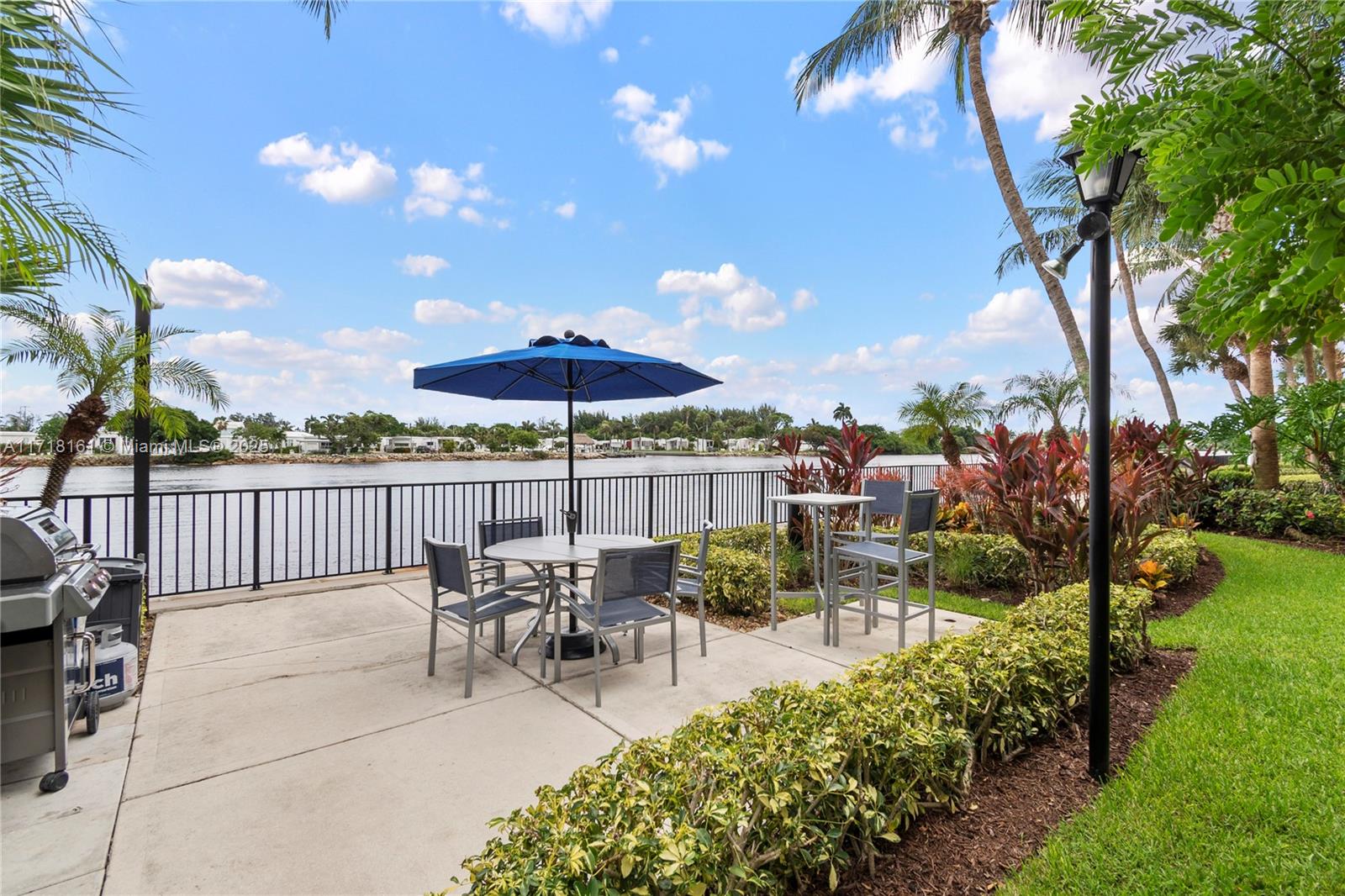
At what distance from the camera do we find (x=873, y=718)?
76.4 inches

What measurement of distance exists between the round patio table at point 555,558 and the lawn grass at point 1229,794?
2.39 metres

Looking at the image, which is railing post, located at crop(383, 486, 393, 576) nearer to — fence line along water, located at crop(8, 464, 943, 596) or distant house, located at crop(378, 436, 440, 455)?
fence line along water, located at crop(8, 464, 943, 596)

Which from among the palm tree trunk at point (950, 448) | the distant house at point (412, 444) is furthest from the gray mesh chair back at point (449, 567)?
the palm tree trunk at point (950, 448)

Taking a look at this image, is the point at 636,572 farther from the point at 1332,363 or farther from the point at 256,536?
the point at 1332,363

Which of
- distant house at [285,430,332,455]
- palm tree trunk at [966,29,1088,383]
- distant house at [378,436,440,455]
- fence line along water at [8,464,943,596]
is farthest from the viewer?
distant house at [378,436,440,455]

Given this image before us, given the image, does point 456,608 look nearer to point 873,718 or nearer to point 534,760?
point 534,760

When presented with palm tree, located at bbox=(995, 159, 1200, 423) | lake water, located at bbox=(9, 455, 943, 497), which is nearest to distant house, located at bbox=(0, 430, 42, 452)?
lake water, located at bbox=(9, 455, 943, 497)

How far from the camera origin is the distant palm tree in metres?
15.0

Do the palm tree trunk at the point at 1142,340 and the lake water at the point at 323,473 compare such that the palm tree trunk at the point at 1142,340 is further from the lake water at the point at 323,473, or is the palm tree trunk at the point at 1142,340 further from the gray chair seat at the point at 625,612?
the gray chair seat at the point at 625,612

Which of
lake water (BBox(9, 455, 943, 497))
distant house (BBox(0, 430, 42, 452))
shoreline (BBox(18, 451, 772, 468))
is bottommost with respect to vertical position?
lake water (BBox(9, 455, 943, 497))

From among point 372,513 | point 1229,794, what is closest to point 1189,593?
point 1229,794

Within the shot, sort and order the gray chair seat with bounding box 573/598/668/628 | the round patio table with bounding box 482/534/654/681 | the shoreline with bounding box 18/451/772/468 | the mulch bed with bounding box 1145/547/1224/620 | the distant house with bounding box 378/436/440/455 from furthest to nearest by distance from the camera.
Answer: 1. the distant house with bounding box 378/436/440/455
2. the shoreline with bounding box 18/451/772/468
3. the mulch bed with bounding box 1145/547/1224/620
4. the round patio table with bounding box 482/534/654/681
5. the gray chair seat with bounding box 573/598/668/628

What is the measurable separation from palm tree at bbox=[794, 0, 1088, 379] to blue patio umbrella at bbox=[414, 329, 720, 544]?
17.9 feet

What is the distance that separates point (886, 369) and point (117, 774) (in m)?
16.2
